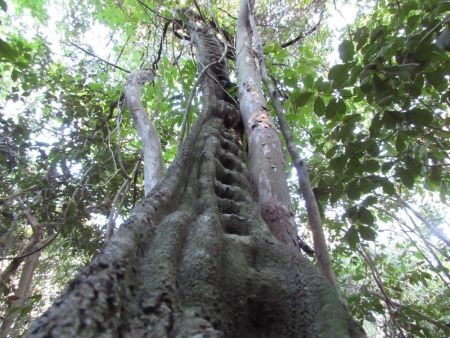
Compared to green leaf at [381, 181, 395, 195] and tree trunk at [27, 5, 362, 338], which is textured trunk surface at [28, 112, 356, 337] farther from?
green leaf at [381, 181, 395, 195]

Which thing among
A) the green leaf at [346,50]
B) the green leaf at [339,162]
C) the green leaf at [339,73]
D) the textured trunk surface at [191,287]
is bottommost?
the textured trunk surface at [191,287]

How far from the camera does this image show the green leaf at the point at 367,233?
7.05 feet

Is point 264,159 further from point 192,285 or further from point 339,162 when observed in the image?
point 192,285

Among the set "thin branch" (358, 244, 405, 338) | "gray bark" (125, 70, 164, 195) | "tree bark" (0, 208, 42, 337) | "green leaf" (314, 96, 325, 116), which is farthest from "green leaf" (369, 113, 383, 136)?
"tree bark" (0, 208, 42, 337)

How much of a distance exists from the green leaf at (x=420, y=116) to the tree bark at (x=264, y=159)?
700 mm

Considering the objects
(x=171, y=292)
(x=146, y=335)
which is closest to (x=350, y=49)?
(x=171, y=292)

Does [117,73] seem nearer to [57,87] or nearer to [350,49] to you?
[57,87]

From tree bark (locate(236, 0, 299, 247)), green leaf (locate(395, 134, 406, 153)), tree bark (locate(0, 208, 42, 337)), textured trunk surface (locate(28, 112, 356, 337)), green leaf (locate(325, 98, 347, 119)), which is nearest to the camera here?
textured trunk surface (locate(28, 112, 356, 337))

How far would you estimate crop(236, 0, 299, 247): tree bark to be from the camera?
1.80m

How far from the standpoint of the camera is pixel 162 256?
3.51 ft

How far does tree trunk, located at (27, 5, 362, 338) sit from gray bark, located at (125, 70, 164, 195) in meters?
0.65

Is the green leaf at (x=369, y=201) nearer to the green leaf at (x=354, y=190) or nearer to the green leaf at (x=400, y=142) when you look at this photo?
the green leaf at (x=354, y=190)

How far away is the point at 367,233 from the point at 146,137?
1.49 metres

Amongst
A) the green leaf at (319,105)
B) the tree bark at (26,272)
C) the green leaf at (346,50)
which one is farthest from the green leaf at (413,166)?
the tree bark at (26,272)
